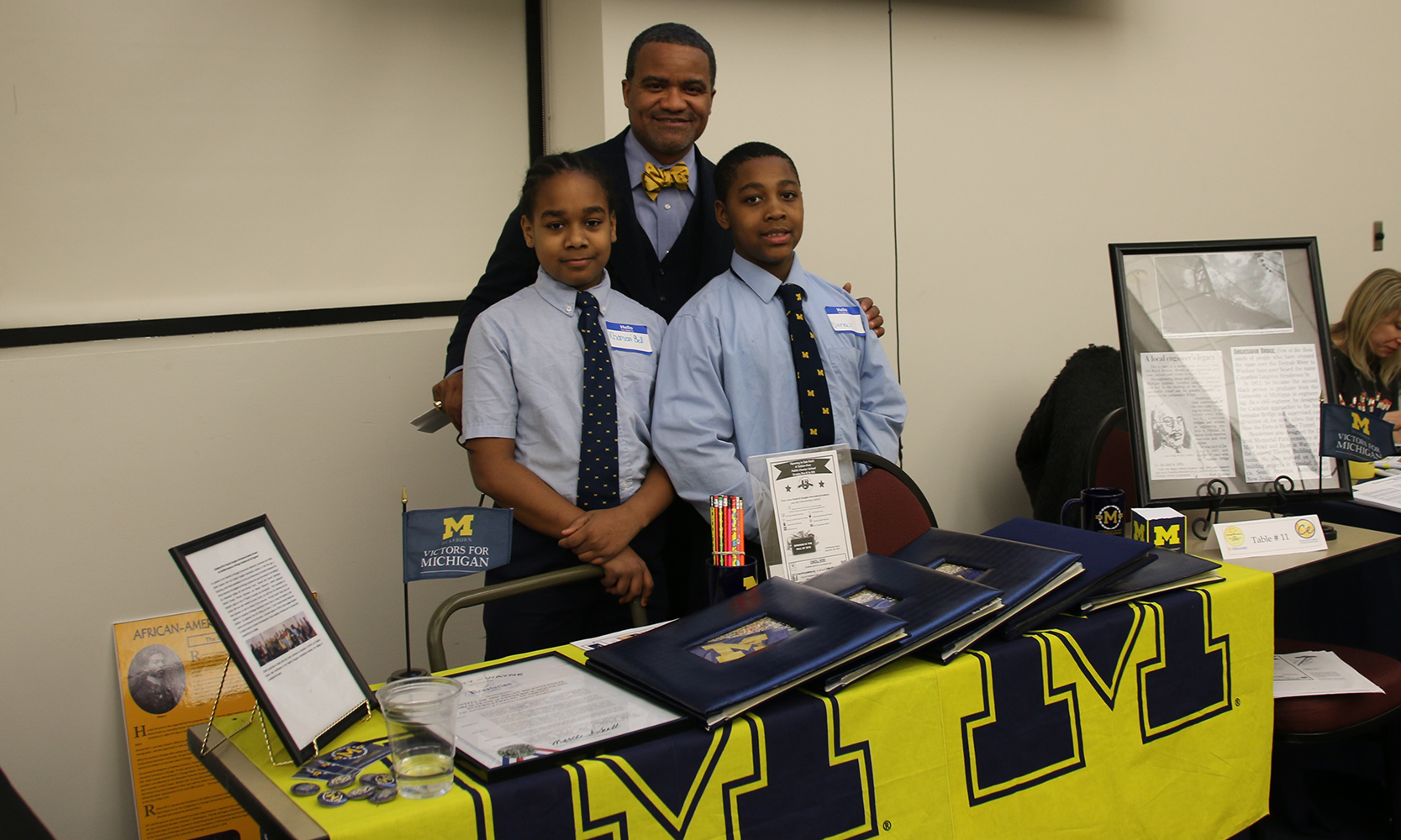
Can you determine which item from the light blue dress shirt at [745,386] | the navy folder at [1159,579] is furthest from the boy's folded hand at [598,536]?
the navy folder at [1159,579]

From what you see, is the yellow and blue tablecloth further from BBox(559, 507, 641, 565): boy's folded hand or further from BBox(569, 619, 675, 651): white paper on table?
BBox(559, 507, 641, 565): boy's folded hand

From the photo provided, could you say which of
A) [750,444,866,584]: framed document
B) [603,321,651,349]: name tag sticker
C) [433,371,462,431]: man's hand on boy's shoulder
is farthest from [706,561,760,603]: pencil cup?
[433,371,462,431]: man's hand on boy's shoulder

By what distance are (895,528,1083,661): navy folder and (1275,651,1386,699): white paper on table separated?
77 centimetres

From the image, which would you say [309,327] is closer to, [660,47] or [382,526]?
[382,526]

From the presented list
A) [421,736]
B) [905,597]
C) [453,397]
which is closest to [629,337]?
[453,397]

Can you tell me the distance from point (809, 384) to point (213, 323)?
5.13 ft

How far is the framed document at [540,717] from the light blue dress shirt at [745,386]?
1.96 feet

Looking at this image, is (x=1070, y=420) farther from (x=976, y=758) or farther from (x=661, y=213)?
(x=976, y=758)

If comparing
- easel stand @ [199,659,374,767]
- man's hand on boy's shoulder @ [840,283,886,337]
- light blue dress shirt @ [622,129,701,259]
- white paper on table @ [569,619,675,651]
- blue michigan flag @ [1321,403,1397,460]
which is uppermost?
light blue dress shirt @ [622,129,701,259]

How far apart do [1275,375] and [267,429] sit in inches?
94.1

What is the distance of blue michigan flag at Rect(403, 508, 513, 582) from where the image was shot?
5.10ft

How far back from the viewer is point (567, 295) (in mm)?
1974

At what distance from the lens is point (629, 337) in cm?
200

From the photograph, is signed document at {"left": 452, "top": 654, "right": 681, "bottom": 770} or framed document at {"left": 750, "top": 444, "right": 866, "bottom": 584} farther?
framed document at {"left": 750, "top": 444, "right": 866, "bottom": 584}
